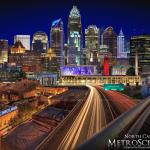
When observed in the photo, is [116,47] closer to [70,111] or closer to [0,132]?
[70,111]

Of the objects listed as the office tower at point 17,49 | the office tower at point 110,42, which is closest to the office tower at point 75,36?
the office tower at point 110,42

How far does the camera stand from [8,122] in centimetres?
643

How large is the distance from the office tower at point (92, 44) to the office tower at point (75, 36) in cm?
28

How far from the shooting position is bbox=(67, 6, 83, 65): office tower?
29.5ft

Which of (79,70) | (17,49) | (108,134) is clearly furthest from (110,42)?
(108,134)

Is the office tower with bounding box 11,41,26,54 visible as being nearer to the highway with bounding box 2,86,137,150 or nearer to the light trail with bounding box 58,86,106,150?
the highway with bounding box 2,86,137,150

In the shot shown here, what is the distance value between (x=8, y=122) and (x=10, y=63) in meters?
9.12

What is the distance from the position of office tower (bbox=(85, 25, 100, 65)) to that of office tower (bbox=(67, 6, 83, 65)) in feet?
0.91

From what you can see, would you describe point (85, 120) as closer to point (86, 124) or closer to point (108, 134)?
point (86, 124)

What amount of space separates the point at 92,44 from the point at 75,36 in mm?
1235

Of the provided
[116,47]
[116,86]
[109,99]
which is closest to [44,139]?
[109,99]

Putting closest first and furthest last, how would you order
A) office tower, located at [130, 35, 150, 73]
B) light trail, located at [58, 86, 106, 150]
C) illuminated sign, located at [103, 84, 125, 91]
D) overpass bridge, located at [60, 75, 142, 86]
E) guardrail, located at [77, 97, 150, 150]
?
guardrail, located at [77, 97, 150, 150] → light trail, located at [58, 86, 106, 150] → illuminated sign, located at [103, 84, 125, 91] → overpass bridge, located at [60, 75, 142, 86] → office tower, located at [130, 35, 150, 73]

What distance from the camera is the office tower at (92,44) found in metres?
10.6

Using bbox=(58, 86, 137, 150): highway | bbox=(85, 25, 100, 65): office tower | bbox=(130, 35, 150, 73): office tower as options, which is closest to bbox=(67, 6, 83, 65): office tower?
bbox=(85, 25, 100, 65): office tower
